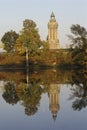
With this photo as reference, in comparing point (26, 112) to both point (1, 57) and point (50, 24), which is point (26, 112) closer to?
point (1, 57)

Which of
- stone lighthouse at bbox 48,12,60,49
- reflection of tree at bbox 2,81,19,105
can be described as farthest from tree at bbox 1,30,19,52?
reflection of tree at bbox 2,81,19,105

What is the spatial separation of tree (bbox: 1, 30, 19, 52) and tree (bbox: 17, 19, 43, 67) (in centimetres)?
1925

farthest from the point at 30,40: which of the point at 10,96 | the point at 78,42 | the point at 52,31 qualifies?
the point at 52,31

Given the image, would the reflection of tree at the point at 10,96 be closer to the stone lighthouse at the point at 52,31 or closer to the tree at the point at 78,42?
the tree at the point at 78,42

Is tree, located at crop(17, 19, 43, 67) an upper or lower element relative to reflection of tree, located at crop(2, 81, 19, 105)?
upper

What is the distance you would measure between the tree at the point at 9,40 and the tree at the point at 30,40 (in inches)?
758

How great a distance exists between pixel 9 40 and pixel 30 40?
2531 centimetres

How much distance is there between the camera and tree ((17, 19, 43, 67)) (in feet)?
246

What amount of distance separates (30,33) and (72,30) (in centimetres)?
948

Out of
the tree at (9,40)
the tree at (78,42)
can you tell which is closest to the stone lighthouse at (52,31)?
the tree at (9,40)

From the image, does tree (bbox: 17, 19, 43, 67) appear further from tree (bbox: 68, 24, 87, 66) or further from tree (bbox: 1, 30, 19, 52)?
tree (bbox: 1, 30, 19, 52)

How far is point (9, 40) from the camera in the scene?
9962 centimetres

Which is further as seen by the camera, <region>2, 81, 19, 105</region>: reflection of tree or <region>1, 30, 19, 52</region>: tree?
<region>1, 30, 19, 52</region>: tree

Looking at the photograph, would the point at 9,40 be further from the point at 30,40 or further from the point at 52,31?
the point at 52,31
